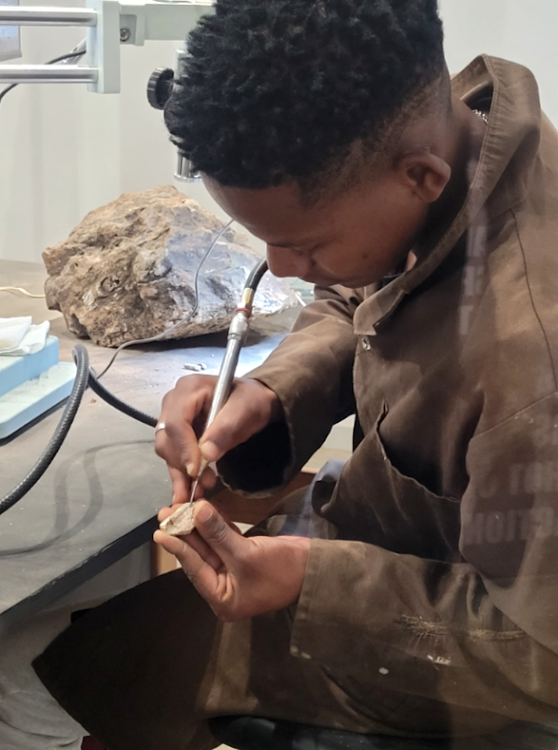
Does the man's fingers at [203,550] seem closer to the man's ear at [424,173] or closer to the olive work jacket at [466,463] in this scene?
the olive work jacket at [466,463]

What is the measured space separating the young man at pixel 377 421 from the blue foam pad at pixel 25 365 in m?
0.26

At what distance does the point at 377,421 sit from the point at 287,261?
14cm

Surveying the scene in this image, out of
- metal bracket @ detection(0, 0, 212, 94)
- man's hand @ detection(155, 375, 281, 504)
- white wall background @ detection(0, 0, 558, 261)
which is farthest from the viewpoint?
white wall background @ detection(0, 0, 558, 261)

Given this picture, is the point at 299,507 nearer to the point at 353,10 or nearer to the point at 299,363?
the point at 299,363

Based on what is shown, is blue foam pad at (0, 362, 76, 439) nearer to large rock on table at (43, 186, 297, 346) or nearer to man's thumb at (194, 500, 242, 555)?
large rock on table at (43, 186, 297, 346)

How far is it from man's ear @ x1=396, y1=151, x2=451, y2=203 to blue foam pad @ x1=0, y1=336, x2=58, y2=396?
53cm

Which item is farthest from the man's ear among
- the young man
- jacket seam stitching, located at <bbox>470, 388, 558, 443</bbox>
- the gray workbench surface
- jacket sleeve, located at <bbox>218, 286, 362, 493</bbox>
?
the gray workbench surface

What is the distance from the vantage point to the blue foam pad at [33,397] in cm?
77

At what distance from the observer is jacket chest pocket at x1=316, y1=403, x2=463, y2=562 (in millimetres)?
539

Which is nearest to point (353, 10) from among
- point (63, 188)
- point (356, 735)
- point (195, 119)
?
point (195, 119)

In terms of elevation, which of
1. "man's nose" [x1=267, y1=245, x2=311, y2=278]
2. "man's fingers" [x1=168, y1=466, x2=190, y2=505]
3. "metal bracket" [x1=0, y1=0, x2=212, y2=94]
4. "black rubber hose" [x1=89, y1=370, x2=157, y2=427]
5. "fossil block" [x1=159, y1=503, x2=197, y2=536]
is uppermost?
"metal bracket" [x1=0, y1=0, x2=212, y2=94]

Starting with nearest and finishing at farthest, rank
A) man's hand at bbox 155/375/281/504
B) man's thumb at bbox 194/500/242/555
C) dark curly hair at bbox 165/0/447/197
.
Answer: dark curly hair at bbox 165/0/447/197 → man's thumb at bbox 194/500/242/555 → man's hand at bbox 155/375/281/504

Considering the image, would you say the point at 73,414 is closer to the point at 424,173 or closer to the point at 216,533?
the point at 216,533

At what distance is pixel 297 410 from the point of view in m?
0.68
